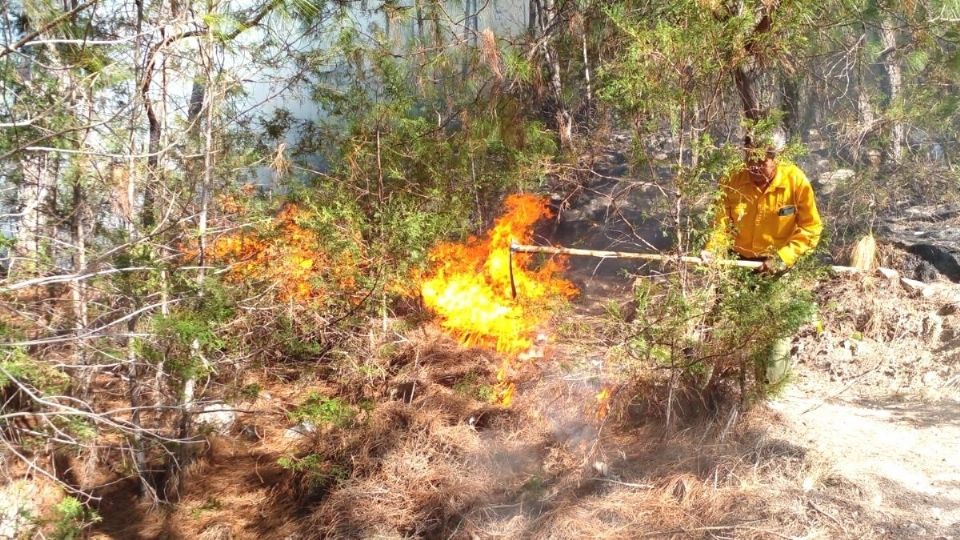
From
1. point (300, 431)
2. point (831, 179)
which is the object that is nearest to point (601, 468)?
point (300, 431)

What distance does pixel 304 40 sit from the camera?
5.62 m

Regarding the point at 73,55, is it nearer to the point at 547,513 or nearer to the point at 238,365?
the point at 238,365

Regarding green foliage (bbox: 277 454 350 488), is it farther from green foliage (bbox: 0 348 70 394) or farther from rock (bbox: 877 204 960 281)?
rock (bbox: 877 204 960 281)

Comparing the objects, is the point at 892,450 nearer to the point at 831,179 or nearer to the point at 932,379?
the point at 932,379

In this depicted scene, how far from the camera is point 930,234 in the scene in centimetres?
712

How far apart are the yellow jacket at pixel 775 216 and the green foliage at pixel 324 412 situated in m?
3.79

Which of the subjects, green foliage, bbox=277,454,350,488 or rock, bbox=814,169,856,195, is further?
rock, bbox=814,169,856,195

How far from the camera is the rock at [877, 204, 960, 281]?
6.67 metres

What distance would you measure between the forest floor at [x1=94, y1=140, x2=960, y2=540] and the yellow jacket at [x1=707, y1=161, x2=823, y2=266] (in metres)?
0.67

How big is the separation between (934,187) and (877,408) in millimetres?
5420

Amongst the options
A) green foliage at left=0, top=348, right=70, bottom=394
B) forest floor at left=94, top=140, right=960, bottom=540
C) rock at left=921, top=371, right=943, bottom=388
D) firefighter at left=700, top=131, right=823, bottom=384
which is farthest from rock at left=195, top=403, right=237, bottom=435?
rock at left=921, top=371, right=943, bottom=388

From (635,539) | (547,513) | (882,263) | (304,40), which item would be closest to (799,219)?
(635,539)

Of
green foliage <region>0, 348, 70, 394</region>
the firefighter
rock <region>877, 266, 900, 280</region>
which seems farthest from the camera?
rock <region>877, 266, 900, 280</region>

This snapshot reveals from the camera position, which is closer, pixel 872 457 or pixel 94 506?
pixel 872 457
